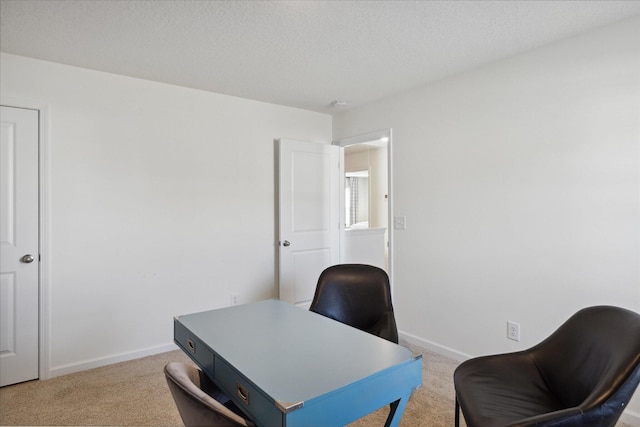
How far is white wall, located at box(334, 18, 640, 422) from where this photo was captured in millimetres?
2139

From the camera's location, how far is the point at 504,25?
2.17 metres

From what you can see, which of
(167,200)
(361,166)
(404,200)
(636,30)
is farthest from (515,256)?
(361,166)

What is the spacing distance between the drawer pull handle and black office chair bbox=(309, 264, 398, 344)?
1162 mm

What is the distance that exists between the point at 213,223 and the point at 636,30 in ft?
11.0

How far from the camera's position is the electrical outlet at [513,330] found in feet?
8.53

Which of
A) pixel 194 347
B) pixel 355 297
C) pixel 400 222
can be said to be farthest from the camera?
pixel 400 222

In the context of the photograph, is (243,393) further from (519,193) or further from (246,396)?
(519,193)

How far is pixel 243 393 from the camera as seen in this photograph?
1.26 m

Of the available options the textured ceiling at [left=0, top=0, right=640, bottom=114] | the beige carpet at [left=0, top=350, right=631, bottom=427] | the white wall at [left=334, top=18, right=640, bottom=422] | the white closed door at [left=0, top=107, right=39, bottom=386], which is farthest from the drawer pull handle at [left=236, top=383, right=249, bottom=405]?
the white closed door at [left=0, top=107, right=39, bottom=386]

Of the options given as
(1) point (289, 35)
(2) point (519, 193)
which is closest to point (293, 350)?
(1) point (289, 35)

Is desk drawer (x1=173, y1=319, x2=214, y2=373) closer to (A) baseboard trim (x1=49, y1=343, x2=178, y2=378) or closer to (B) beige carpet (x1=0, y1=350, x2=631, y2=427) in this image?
(B) beige carpet (x1=0, y1=350, x2=631, y2=427)

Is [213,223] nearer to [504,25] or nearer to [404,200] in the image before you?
[404,200]

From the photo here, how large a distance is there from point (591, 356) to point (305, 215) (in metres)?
2.80

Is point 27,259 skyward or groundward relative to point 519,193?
groundward
